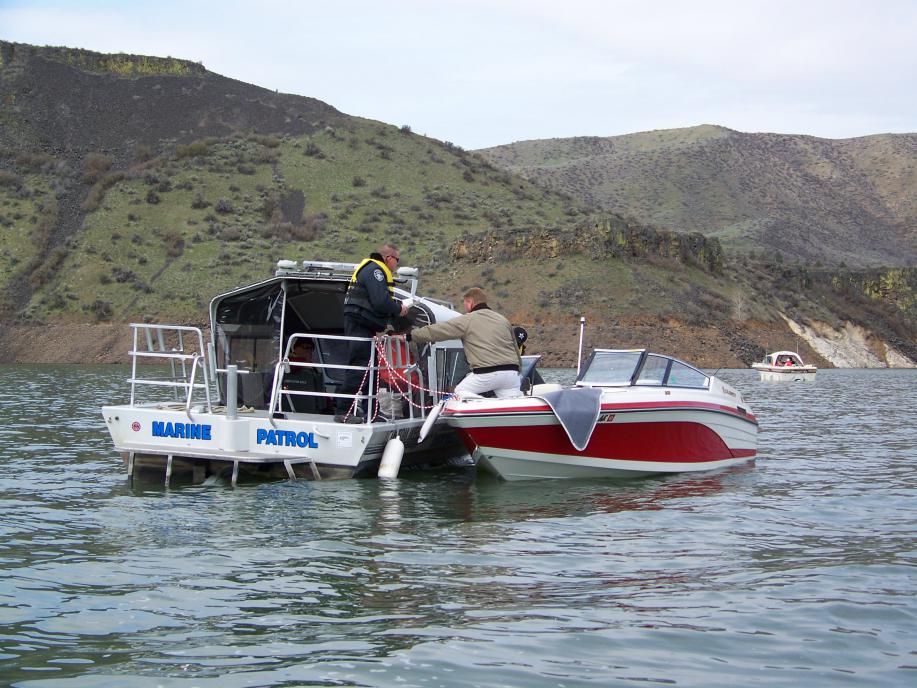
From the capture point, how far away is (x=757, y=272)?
7856 centimetres

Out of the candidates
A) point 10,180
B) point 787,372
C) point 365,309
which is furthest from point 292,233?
point 365,309

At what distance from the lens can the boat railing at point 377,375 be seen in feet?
42.9

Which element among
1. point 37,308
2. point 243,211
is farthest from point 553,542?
point 243,211

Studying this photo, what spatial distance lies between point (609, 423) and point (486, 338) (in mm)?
1947

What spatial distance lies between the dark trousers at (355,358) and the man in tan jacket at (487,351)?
76cm

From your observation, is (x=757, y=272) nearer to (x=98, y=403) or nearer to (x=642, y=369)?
(x=98, y=403)

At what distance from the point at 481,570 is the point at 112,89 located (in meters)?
96.3

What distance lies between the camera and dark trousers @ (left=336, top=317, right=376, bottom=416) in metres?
13.9

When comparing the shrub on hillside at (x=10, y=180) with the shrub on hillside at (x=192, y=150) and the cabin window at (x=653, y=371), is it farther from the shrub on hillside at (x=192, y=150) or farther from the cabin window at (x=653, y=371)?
the cabin window at (x=653, y=371)

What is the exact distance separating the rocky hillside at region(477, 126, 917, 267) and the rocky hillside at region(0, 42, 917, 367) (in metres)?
27.4

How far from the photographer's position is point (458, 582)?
8.38 meters

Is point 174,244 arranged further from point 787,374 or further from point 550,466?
point 550,466

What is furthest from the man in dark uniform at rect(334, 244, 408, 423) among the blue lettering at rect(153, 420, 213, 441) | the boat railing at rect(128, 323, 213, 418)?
the boat railing at rect(128, 323, 213, 418)

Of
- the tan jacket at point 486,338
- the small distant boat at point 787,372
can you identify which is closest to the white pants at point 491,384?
the tan jacket at point 486,338
